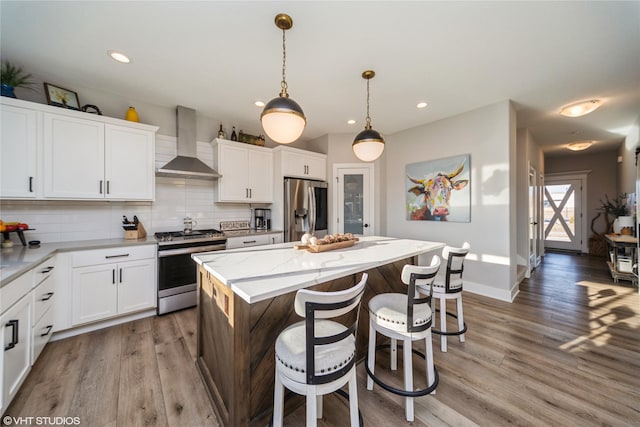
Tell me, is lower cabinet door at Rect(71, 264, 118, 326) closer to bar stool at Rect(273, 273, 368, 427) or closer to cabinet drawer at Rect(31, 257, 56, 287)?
cabinet drawer at Rect(31, 257, 56, 287)

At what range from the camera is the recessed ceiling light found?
7.12 ft

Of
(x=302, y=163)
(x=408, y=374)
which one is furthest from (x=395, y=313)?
(x=302, y=163)

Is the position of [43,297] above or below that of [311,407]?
above

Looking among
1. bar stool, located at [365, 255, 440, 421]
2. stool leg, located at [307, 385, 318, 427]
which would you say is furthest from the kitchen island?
stool leg, located at [307, 385, 318, 427]

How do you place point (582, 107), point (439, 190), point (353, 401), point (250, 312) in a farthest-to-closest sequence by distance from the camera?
1. point (439, 190)
2. point (582, 107)
3. point (250, 312)
4. point (353, 401)

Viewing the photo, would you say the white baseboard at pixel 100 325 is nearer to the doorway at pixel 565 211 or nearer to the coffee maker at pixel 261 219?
the coffee maker at pixel 261 219

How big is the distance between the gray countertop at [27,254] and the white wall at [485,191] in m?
4.36

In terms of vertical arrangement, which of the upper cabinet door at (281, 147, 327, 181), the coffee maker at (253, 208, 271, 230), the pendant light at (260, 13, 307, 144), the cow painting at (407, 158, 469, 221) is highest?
the upper cabinet door at (281, 147, 327, 181)

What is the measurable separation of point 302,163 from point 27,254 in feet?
Result: 11.1

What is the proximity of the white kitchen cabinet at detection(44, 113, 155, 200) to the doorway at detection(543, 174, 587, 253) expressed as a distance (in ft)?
31.4

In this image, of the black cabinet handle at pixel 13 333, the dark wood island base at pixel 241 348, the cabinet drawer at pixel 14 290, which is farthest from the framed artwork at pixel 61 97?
the dark wood island base at pixel 241 348

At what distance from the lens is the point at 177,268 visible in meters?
2.82

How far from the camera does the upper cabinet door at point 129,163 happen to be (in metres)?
2.66

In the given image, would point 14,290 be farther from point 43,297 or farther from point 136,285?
point 136,285
